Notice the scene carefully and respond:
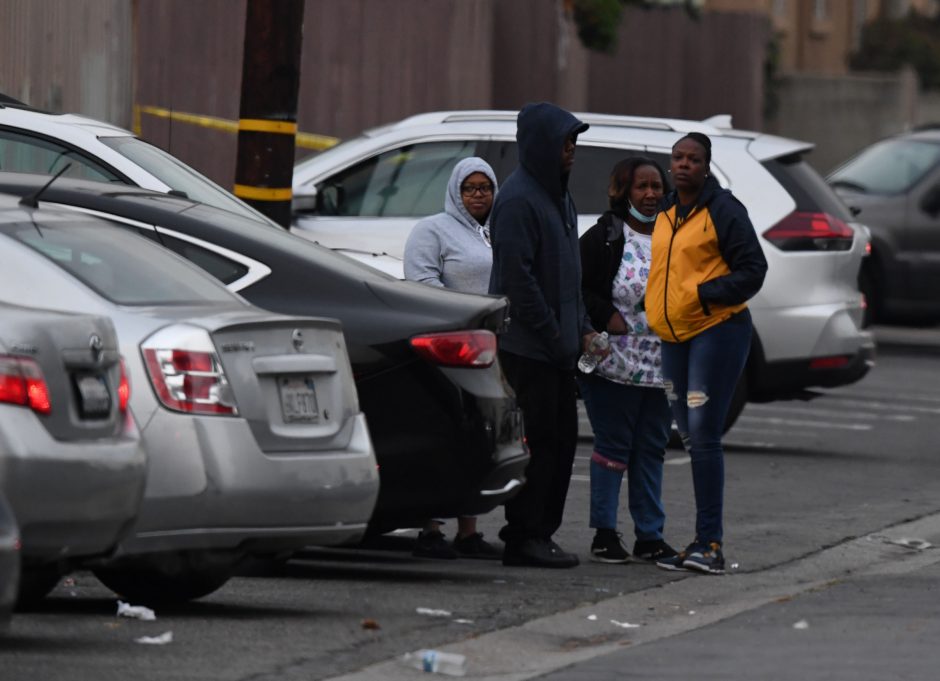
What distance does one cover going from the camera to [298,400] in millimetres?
7648

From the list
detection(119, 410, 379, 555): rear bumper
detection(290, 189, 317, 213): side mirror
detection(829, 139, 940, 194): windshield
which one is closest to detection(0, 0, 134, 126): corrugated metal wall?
detection(290, 189, 317, 213): side mirror

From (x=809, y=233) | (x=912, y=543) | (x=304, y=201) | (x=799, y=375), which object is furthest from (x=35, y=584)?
(x=809, y=233)

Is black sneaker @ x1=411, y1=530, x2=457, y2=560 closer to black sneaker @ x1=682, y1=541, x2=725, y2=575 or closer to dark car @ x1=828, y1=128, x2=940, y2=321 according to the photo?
black sneaker @ x1=682, y1=541, x2=725, y2=575

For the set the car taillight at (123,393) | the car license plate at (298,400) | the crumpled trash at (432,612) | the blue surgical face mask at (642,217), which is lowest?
the crumpled trash at (432,612)

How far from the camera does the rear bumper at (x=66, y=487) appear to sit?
636 cm

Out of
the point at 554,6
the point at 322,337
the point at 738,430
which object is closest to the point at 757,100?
the point at 554,6

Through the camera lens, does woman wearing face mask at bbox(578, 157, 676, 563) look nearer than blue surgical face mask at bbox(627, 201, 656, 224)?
Yes

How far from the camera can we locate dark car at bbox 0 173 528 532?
27.9ft

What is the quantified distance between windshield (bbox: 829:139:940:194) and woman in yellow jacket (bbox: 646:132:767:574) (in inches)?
527

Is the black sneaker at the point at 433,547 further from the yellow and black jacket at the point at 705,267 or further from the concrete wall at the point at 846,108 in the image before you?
the concrete wall at the point at 846,108

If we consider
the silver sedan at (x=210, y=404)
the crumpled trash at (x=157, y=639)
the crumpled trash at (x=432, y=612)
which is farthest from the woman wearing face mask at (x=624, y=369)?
the crumpled trash at (x=157, y=639)

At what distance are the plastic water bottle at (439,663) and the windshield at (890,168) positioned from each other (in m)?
15.9

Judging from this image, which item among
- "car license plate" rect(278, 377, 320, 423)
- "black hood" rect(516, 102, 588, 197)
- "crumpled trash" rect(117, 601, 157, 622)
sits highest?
"black hood" rect(516, 102, 588, 197)

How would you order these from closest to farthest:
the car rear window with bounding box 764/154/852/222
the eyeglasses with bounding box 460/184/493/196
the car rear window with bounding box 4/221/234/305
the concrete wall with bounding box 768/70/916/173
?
the car rear window with bounding box 4/221/234/305, the eyeglasses with bounding box 460/184/493/196, the car rear window with bounding box 764/154/852/222, the concrete wall with bounding box 768/70/916/173
